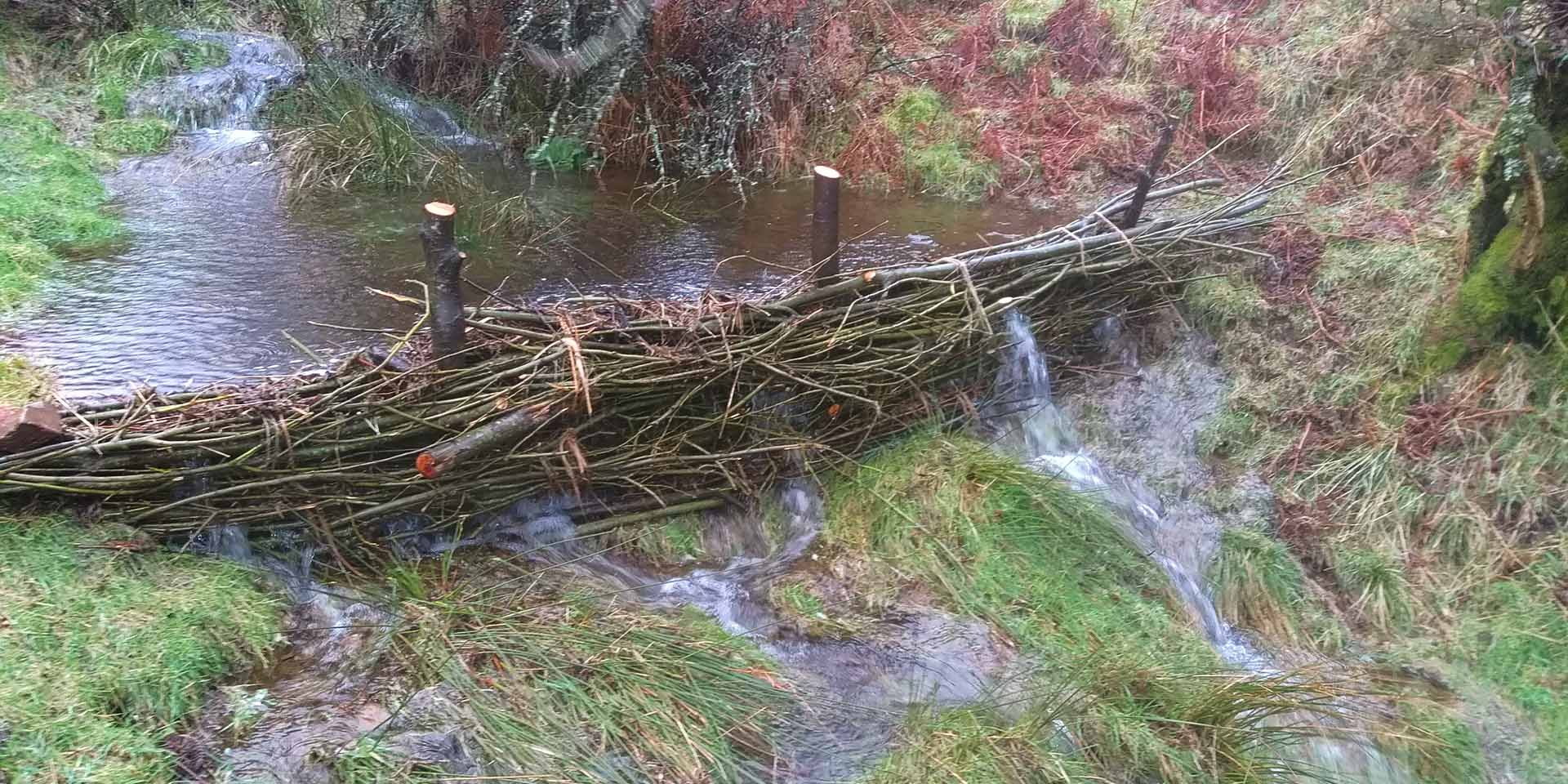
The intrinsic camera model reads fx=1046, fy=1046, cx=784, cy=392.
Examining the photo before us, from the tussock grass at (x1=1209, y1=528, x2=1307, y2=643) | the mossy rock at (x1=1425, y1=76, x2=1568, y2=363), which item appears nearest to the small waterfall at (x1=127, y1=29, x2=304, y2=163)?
the tussock grass at (x1=1209, y1=528, x2=1307, y2=643)

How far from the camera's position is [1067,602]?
3.79 meters

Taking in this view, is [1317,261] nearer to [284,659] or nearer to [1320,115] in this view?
[1320,115]

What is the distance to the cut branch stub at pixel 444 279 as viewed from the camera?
11.4ft

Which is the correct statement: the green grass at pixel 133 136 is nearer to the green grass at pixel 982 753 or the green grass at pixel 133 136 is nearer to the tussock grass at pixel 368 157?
the tussock grass at pixel 368 157

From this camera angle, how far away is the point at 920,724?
3199 mm

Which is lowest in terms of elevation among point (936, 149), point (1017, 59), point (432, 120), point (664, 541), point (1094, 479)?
point (1094, 479)

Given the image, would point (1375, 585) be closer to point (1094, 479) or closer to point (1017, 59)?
point (1094, 479)

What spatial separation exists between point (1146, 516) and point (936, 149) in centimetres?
363

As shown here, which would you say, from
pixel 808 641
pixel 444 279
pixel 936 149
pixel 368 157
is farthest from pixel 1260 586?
pixel 368 157

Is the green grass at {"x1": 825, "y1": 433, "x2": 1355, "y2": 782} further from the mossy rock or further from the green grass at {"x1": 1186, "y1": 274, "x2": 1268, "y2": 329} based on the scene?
the mossy rock

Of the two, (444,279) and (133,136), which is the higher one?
(444,279)

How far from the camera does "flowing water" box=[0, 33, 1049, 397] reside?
175 inches

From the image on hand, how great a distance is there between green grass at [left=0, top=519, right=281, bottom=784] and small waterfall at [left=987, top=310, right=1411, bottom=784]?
316cm

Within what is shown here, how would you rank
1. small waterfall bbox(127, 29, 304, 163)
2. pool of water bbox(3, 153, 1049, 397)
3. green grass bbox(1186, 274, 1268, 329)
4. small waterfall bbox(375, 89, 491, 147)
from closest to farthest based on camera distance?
pool of water bbox(3, 153, 1049, 397)
green grass bbox(1186, 274, 1268, 329)
small waterfall bbox(127, 29, 304, 163)
small waterfall bbox(375, 89, 491, 147)
